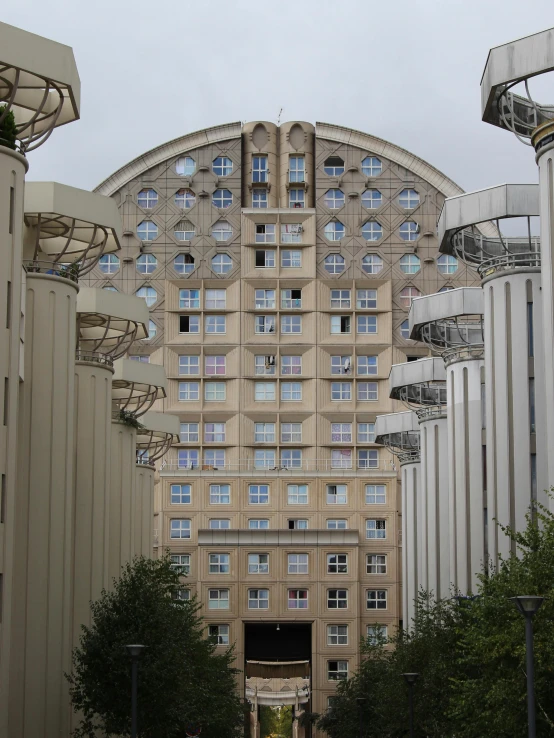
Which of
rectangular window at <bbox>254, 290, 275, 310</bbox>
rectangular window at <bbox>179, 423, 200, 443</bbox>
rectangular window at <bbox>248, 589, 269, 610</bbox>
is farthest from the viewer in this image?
rectangular window at <bbox>254, 290, 275, 310</bbox>

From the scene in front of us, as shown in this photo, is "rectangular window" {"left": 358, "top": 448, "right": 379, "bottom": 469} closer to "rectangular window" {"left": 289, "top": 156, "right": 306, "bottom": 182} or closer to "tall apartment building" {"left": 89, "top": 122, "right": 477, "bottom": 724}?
"tall apartment building" {"left": 89, "top": 122, "right": 477, "bottom": 724}

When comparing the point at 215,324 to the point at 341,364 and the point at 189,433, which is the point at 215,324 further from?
the point at 341,364

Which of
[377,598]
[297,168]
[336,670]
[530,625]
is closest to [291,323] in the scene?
[297,168]

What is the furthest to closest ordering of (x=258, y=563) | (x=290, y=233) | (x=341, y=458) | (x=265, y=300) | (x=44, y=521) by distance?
(x=290, y=233)
(x=265, y=300)
(x=341, y=458)
(x=258, y=563)
(x=44, y=521)

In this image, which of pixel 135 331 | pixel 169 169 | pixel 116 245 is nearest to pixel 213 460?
pixel 169 169

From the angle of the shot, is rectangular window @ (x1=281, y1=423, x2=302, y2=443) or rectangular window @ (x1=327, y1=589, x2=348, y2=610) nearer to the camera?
rectangular window @ (x1=327, y1=589, x2=348, y2=610)

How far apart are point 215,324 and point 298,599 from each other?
62.3ft

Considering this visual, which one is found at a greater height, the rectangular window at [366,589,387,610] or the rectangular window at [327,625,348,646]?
the rectangular window at [366,589,387,610]

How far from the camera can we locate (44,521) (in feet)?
133

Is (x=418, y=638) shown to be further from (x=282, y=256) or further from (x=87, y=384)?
(x=282, y=256)

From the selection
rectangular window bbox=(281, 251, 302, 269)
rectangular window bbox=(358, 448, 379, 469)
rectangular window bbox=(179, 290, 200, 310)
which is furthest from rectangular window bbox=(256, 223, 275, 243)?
rectangular window bbox=(358, 448, 379, 469)

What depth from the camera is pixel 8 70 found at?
1355 inches

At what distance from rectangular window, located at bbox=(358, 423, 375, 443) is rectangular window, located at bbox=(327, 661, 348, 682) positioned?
1451cm

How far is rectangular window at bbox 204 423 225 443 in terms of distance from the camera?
94062 millimetres
